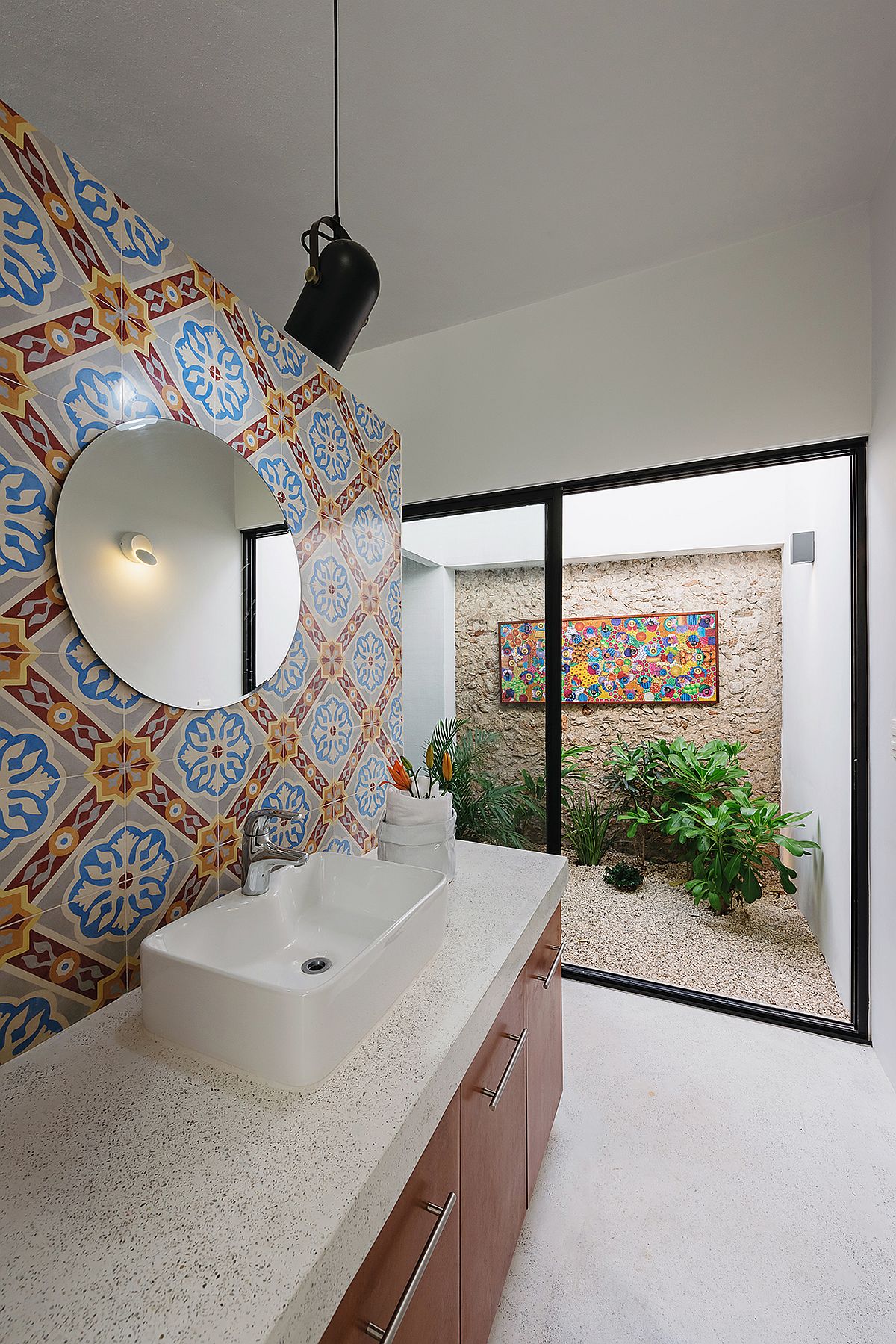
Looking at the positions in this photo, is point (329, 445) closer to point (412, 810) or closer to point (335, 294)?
point (335, 294)

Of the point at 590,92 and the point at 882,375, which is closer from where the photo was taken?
the point at 590,92

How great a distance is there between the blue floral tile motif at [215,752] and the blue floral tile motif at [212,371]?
64cm

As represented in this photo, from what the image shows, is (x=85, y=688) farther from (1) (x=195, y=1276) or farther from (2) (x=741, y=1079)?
(2) (x=741, y=1079)

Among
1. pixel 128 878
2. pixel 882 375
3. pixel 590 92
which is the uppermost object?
pixel 590 92

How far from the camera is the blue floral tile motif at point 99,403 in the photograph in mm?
978

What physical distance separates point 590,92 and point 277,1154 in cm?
229

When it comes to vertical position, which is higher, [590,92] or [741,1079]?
[590,92]

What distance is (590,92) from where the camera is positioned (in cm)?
155

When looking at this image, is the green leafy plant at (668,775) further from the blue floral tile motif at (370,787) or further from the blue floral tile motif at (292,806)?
the blue floral tile motif at (292,806)

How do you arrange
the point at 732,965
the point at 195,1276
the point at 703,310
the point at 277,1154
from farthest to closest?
the point at 732,965 < the point at 703,310 < the point at 277,1154 < the point at 195,1276

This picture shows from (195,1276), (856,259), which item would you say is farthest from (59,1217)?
(856,259)

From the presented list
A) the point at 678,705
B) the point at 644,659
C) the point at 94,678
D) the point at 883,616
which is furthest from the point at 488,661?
the point at 678,705

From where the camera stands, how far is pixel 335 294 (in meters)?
1.36

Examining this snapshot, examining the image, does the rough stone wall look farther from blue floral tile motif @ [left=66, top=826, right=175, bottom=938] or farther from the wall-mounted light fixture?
blue floral tile motif @ [left=66, top=826, right=175, bottom=938]
